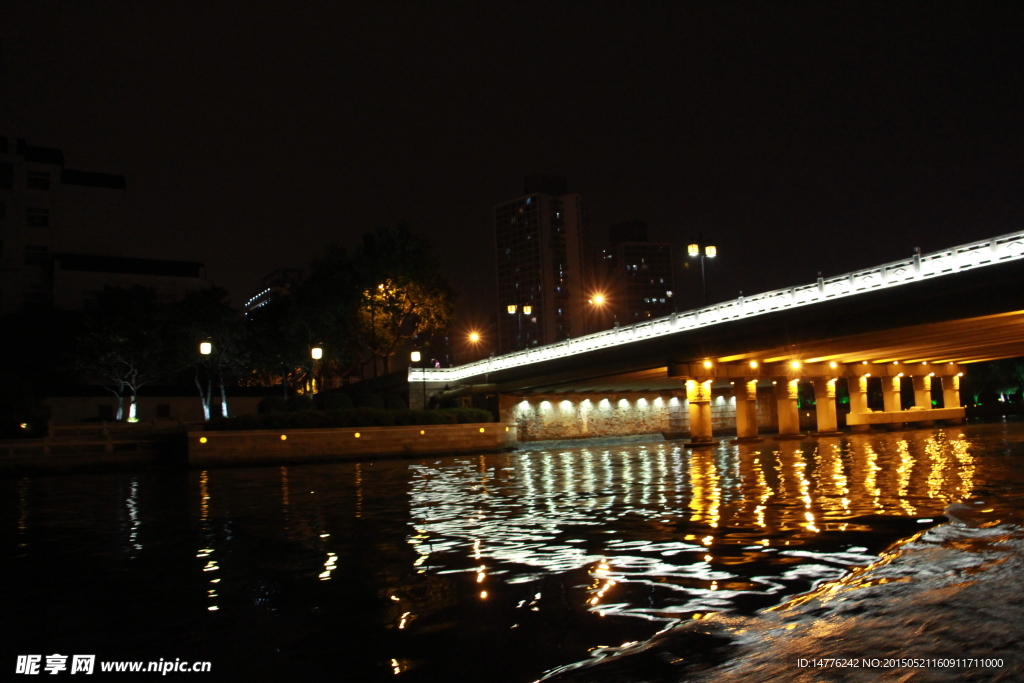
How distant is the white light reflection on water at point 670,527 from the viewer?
8391 millimetres

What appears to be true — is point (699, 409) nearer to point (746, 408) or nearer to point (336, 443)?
point (746, 408)

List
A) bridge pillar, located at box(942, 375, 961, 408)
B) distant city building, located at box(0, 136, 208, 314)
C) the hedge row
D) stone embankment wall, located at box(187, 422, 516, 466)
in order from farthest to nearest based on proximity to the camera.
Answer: distant city building, located at box(0, 136, 208, 314) < bridge pillar, located at box(942, 375, 961, 408) < the hedge row < stone embankment wall, located at box(187, 422, 516, 466)

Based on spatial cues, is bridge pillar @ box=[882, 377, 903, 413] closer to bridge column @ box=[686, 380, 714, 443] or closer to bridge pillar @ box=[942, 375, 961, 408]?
bridge pillar @ box=[942, 375, 961, 408]

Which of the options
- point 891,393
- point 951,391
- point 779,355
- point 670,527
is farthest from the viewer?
point 951,391

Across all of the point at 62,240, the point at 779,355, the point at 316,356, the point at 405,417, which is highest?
the point at 62,240

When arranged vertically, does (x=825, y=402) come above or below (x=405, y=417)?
below

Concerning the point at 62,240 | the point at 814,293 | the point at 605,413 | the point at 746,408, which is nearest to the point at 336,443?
the point at 814,293

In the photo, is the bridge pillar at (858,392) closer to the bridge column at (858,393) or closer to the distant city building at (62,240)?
the bridge column at (858,393)

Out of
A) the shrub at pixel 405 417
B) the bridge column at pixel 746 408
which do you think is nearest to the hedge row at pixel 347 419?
the shrub at pixel 405 417

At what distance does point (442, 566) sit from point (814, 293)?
34186 mm

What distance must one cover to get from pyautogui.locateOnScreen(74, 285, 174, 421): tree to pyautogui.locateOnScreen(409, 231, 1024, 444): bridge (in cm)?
2300

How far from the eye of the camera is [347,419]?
44500 millimetres

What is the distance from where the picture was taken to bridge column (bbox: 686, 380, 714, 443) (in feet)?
176

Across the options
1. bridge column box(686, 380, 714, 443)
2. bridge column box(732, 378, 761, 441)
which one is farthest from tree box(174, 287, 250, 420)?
bridge column box(732, 378, 761, 441)
